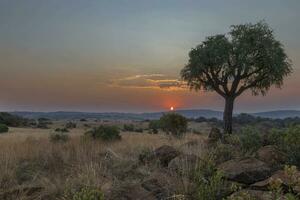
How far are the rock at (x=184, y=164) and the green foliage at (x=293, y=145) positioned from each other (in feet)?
6.62

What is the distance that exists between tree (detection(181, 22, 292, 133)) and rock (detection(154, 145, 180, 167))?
921 inches

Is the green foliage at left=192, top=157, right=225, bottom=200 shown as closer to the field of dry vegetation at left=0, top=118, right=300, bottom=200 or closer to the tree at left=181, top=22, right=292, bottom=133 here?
the field of dry vegetation at left=0, top=118, right=300, bottom=200

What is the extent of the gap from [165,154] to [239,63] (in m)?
24.4

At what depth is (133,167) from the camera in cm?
1198

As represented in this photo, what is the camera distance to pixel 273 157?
10.4 meters

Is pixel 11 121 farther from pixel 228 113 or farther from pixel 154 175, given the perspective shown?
pixel 154 175

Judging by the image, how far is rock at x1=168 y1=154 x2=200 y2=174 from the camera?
9664 mm

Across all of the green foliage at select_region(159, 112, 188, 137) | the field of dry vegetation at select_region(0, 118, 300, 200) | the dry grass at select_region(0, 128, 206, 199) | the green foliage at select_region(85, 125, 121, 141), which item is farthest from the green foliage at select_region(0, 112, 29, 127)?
the field of dry vegetation at select_region(0, 118, 300, 200)

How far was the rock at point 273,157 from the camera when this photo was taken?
10.1m

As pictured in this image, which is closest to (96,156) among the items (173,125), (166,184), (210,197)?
(166,184)

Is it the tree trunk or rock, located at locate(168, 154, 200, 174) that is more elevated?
the tree trunk

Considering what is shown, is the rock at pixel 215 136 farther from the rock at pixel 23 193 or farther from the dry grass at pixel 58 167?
the rock at pixel 23 193

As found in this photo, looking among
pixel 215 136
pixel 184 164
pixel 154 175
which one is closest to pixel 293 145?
pixel 184 164

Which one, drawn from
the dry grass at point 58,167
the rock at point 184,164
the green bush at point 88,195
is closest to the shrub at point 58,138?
the dry grass at point 58,167
